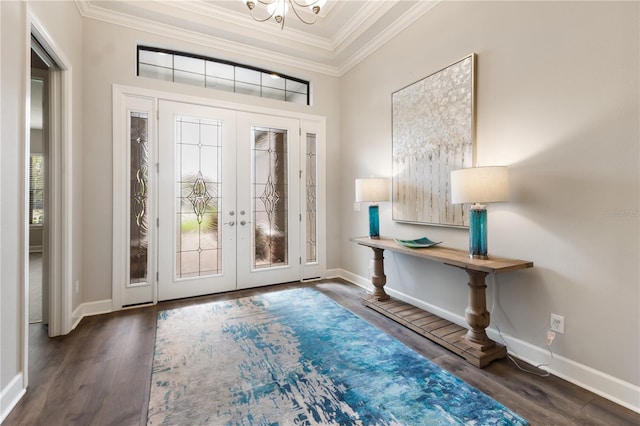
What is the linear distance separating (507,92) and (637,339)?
1794 mm

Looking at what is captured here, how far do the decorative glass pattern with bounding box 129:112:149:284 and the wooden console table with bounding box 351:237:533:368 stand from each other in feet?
8.63

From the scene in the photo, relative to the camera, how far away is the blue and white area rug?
5.32 feet

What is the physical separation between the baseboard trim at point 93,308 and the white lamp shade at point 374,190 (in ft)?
9.73

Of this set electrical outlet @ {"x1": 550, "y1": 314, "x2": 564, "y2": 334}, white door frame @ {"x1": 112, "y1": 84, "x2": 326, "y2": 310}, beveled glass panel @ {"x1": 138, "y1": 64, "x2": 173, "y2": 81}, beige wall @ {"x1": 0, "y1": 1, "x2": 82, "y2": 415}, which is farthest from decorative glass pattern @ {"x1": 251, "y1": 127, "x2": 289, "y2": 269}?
electrical outlet @ {"x1": 550, "y1": 314, "x2": 564, "y2": 334}

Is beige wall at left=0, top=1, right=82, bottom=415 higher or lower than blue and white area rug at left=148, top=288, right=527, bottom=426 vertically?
higher

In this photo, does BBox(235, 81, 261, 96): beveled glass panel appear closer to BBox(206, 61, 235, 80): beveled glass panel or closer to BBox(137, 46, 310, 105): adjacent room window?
BBox(137, 46, 310, 105): adjacent room window

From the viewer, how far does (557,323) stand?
6.63ft

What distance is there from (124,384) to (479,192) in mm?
2691

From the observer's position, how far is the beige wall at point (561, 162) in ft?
5.64

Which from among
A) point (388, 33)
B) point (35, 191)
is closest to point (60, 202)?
point (388, 33)

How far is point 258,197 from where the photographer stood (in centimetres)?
401

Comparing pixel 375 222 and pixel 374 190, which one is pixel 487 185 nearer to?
pixel 374 190

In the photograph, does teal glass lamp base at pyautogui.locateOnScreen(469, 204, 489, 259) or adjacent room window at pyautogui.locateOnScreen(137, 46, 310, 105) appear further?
adjacent room window at pyautogui.locateOnScreen(137, 46, 310, 105)

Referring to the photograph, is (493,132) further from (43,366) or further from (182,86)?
(43,366)
